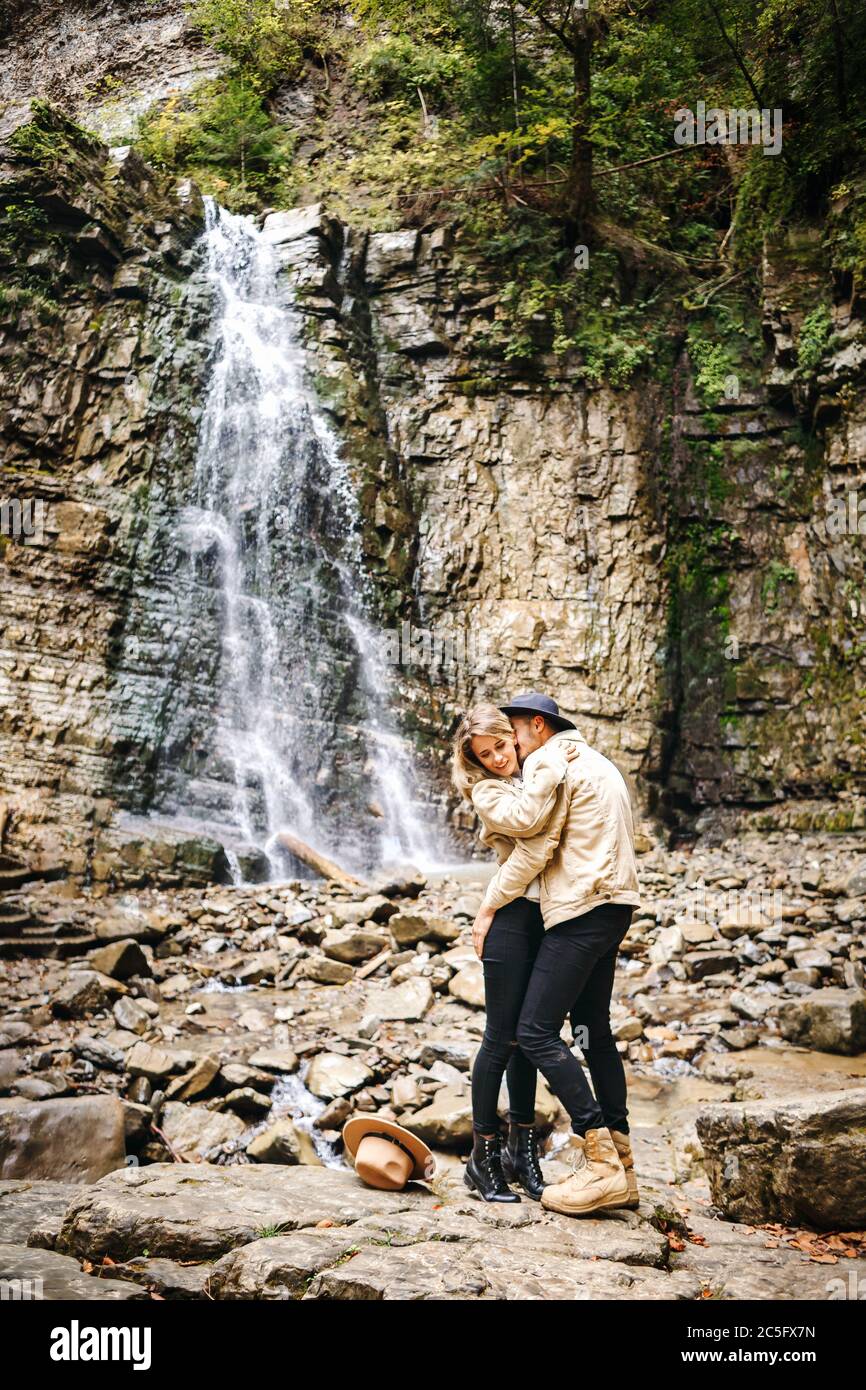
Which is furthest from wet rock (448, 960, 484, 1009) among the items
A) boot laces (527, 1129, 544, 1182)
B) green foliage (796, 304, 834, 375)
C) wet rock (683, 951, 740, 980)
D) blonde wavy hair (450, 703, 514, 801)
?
green foliage (796, 304, 834, 375)

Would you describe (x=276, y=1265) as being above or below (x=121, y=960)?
above

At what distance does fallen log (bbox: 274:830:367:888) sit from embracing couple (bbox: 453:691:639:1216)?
25.3ft

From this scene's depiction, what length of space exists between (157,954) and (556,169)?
15064 mm

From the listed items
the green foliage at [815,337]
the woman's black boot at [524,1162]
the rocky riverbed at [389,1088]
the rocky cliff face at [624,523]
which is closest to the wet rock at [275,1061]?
the rocky riverbed at [389,1088]

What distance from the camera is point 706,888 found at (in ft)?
33.6

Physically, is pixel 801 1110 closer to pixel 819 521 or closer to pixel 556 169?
pixel 819 521

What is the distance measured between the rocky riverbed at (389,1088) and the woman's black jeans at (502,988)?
38 cm

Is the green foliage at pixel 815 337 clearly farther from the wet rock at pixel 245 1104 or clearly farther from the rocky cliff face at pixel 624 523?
the wet rock at pixel 245 1104

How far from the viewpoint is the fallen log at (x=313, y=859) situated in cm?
1125

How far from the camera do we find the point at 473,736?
11.3 ft

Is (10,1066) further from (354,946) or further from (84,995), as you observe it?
(354,946)

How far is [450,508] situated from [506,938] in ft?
40.2

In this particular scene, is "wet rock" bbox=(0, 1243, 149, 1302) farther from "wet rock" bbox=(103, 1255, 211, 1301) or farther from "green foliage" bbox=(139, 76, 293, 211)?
"green foliage" bbox=(139, 76, 293, 211)

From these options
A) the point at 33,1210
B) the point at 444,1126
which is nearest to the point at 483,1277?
the point at 33,1210
